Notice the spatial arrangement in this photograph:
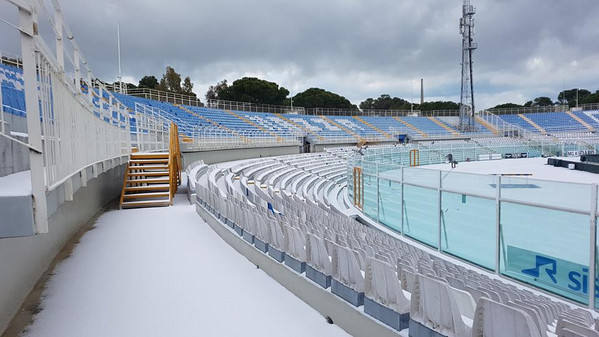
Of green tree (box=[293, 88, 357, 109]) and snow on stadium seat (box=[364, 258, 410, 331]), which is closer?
snow on stadium seat (box=[364, 258, 410, 331])

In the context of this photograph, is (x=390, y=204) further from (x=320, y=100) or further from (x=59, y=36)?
(x=320, y=100)

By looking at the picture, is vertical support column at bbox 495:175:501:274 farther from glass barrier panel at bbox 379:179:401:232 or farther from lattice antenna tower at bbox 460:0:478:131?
lattice antenna tower at bbox 460:0:478:131

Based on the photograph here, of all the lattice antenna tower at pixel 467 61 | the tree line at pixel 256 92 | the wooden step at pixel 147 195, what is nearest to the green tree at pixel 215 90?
the tree line at pixel 256 92

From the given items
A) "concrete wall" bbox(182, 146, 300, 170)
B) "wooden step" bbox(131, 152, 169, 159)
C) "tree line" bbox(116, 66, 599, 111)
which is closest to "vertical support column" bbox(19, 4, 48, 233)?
"wooden step" bbox(131, 152, 169, 159)

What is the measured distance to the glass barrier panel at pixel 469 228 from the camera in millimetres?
6172

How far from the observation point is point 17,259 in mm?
3479

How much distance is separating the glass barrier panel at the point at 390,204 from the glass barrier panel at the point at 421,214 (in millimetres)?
220

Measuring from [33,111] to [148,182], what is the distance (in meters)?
7.90

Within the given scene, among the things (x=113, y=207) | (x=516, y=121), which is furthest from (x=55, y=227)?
(x=516, y=121)

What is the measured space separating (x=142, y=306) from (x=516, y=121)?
60.3 metres

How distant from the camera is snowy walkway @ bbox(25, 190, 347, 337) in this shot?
3.11 m

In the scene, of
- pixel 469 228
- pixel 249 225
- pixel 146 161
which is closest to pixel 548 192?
pixel 469 228

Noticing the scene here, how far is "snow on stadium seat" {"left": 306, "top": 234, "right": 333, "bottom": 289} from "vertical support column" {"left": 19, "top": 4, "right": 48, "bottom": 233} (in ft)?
7.34

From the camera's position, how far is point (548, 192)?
17.9 feet
